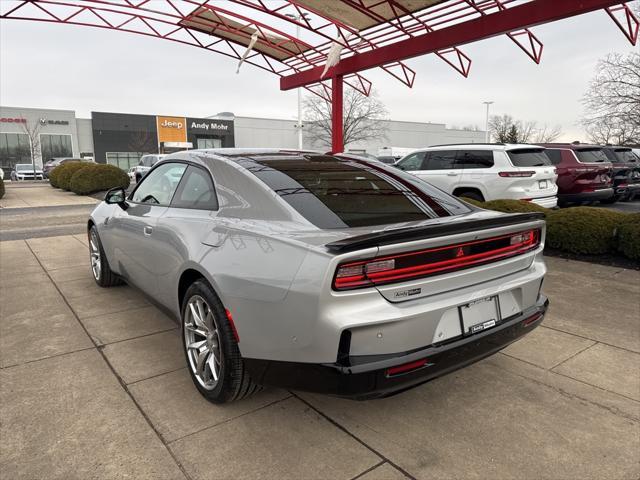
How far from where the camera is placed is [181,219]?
3.10 meters

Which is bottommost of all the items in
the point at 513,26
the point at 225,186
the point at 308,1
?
the point at 225,186

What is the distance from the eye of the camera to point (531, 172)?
8.95 metres

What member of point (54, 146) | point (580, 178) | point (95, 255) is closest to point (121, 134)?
point (54, 146)

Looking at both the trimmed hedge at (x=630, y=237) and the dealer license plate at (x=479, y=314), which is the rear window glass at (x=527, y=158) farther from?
the dealer license plate at (x=479, y=314)

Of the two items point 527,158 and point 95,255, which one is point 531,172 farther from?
point 95,255

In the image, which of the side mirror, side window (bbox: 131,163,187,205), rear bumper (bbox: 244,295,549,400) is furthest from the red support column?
rear bumper (bbox: 244,295,549,400)

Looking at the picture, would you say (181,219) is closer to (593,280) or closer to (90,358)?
(90,358)

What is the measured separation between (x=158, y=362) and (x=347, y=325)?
75.1 inches

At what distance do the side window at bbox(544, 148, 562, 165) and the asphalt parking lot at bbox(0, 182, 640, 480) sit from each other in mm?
8585

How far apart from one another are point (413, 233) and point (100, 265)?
3.98 metres

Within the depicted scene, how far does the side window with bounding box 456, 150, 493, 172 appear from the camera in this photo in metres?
9.31

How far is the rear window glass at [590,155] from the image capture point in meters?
11.4

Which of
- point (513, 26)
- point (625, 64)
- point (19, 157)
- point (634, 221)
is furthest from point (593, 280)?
point (19, 157)

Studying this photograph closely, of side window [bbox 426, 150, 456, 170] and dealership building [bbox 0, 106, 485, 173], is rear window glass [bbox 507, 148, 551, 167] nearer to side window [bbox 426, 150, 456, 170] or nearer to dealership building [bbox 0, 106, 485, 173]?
side window [bbox 426, 150, 456, 170]
